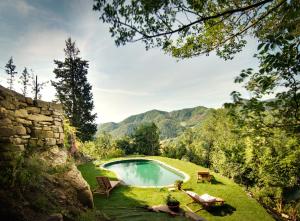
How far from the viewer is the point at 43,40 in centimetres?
601

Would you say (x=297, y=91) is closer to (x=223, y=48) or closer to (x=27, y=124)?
(x=223, y=48)

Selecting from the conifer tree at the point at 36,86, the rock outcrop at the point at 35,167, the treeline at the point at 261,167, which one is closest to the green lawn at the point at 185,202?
the treeline at the point at 261,167

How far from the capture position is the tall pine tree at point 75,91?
2194 cm

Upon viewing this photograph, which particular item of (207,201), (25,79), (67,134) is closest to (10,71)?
(25,79)

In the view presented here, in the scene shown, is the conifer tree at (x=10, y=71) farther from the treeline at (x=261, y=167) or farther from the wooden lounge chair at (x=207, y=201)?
the wooden lounge chair at (x=207, y=201)

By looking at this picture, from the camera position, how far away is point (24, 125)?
497cm

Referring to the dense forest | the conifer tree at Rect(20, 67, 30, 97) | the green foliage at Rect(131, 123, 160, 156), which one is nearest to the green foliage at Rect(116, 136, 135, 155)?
the green foliage at Rect(131, 123, 160, 156)

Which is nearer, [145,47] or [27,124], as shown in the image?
[145,47]

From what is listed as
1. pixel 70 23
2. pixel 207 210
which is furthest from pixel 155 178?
pixel 70 23

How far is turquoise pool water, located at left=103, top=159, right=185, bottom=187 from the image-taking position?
537 inches

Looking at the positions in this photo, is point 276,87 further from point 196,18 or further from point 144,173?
point 144,173

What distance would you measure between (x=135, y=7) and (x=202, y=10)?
43.2 inches

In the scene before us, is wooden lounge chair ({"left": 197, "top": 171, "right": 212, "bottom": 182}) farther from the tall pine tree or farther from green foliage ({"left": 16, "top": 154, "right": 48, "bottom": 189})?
the tall pine tree

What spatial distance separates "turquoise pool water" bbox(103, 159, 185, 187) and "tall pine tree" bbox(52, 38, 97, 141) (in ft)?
19.6
